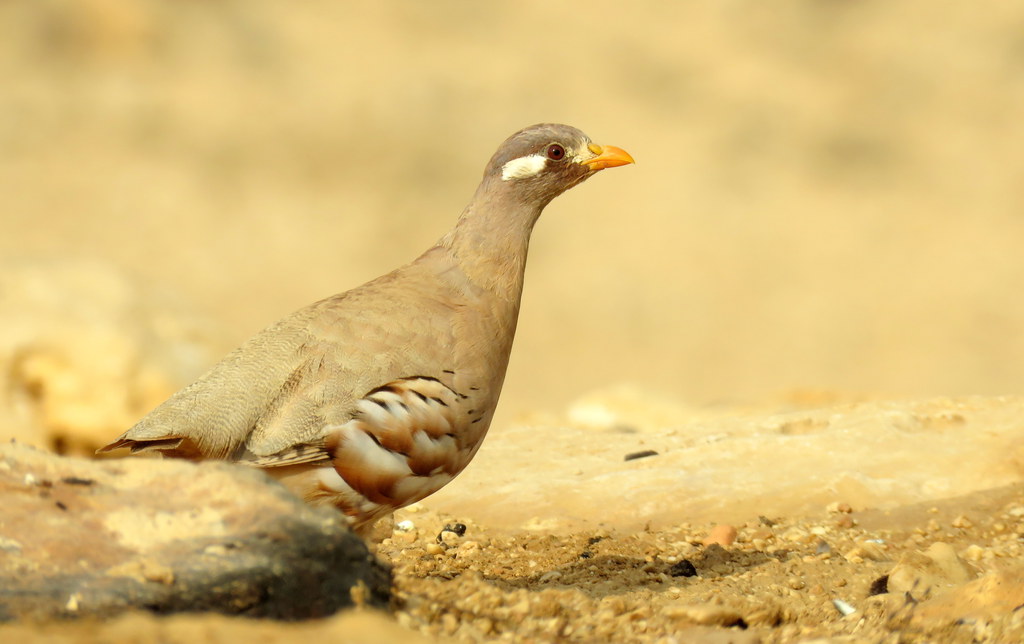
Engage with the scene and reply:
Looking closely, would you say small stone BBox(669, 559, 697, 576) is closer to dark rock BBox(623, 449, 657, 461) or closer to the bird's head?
dark rock BBox(623, 449, 657, 461)

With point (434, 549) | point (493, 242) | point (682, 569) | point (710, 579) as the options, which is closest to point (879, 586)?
point (710, 579)

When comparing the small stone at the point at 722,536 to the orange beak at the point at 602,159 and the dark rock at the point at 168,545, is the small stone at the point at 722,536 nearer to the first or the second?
the orange beak at the point at 602,159

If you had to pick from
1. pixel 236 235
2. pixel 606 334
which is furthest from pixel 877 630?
pixel 236 235

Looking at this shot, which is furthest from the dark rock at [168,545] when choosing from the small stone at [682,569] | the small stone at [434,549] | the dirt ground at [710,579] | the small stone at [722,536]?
the small stone at [722,536]

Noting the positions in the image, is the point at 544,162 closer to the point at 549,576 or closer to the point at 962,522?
the point at 549,576

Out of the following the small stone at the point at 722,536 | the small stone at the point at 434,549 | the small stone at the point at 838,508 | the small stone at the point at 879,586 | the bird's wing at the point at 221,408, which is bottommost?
the small stone at the point at 879,586
